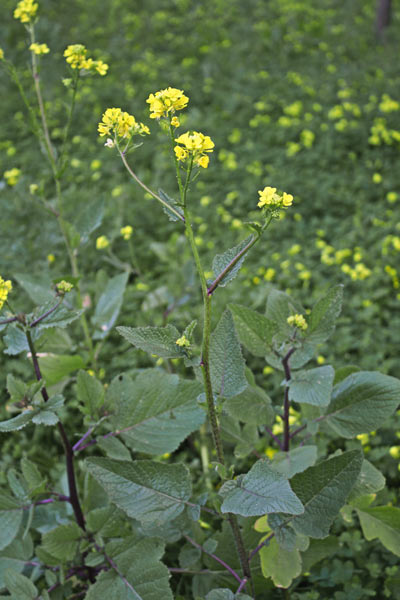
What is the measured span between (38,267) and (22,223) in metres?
0.37

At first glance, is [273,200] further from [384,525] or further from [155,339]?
[384,525]

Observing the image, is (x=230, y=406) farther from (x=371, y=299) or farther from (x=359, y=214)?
(x=359, y=214)

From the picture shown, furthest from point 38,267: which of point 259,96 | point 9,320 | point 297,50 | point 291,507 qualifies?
point 297,50

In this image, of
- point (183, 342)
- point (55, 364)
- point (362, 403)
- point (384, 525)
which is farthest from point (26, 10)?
point (384, 525)

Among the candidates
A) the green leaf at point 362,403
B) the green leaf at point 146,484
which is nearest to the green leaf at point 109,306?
the green leaf at point 146,484

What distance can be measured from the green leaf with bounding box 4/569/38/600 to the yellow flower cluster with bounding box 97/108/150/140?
1.13 meters

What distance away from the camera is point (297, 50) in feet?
16.5

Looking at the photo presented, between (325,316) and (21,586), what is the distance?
1074 mm

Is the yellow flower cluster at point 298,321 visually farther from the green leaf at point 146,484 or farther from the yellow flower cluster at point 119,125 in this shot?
the yellow flower cluster at point 119,125

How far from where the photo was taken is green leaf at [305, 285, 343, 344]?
1.46 m

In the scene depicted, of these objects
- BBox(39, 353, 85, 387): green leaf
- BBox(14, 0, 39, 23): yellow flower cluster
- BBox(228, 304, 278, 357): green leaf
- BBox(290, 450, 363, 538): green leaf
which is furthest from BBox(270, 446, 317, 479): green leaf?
BBox(14, 0, 39, 23): yellow flower cluster

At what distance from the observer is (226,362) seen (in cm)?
130

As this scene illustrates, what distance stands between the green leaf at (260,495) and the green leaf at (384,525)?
49cm

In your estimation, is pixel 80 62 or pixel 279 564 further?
pixel 80 62
